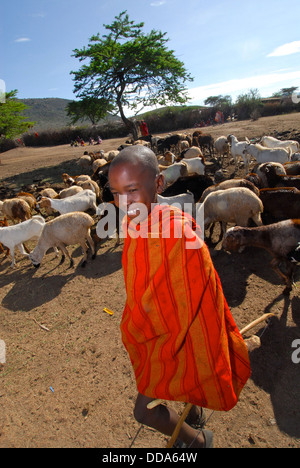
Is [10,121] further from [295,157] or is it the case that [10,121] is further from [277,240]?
[277,240]

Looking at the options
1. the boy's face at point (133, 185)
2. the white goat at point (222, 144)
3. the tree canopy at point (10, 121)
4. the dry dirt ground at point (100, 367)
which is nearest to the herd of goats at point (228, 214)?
the dry dirt ground at point (100, 367)

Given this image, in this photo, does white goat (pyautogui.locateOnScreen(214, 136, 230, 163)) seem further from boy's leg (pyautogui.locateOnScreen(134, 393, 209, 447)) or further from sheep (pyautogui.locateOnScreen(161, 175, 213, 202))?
boy's leg (pyautogui.locateOnScreen(134, 393, 209, 447))

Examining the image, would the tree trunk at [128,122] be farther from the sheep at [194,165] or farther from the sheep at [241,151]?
the sheep at [194,165]

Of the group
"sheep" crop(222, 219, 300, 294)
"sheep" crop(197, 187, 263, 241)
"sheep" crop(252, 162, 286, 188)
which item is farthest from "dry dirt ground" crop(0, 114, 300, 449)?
"sheep" crop(252, 162, 286, 188)

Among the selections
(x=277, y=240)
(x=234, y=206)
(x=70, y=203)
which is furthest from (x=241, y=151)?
(x=277, y=240)

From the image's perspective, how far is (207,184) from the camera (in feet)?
25.6

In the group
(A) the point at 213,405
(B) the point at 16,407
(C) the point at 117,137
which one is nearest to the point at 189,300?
(A) the point at 213,405

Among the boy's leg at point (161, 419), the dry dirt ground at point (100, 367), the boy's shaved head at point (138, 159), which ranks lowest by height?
the dry dirt ground at point (100, 367)

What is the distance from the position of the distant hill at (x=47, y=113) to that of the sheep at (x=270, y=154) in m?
80.5

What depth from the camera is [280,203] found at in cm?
570

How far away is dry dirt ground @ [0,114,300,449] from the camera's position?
2719mm

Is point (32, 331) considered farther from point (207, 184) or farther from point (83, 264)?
point (207, 184)

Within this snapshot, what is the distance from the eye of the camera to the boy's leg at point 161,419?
6.07 ft
